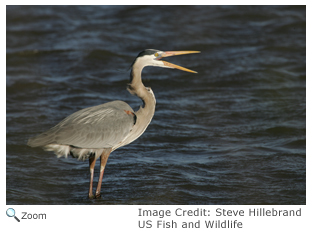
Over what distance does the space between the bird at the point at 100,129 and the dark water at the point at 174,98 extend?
63cm

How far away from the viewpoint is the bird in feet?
19.3

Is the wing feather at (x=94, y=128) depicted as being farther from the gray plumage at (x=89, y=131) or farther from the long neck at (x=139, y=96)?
the long neck at (x=139, y=96)

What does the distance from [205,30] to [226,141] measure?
721cm

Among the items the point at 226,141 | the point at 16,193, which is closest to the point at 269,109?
the point at 226,141

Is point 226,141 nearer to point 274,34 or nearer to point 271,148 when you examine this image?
point 271,148

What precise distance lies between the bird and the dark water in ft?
2.05

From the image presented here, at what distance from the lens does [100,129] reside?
20.1ft

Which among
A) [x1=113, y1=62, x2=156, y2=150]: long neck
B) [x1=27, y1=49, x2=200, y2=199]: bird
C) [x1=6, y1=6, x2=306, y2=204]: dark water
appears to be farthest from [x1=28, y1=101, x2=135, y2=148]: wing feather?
[x1=6, y1=6, x2=306, y2=204]: dark water

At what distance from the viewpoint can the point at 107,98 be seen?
10.7m

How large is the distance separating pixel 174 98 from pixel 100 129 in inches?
193
